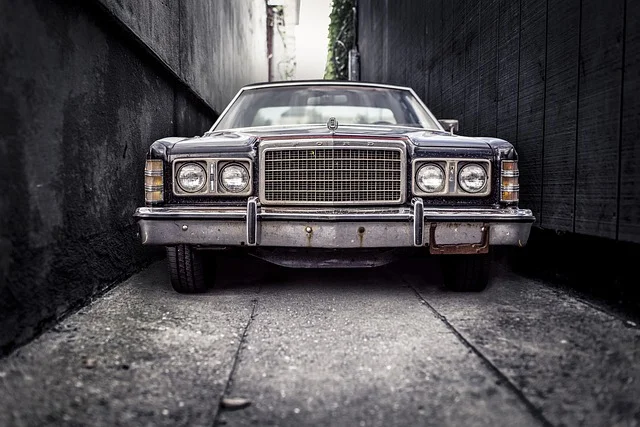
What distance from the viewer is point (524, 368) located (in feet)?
6.91

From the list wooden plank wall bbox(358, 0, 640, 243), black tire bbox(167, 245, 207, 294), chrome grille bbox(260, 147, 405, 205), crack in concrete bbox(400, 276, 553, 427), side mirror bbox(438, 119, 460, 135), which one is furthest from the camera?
side mirror bbox(438, 119, 460, 135)

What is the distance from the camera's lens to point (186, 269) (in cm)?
333

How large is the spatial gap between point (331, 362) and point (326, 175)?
128cm

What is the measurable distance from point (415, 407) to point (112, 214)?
258 centimetres

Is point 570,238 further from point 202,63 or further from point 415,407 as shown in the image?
point 202,63

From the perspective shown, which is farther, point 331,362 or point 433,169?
point 433,169

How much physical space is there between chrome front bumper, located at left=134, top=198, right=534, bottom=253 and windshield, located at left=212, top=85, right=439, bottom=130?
125 cm

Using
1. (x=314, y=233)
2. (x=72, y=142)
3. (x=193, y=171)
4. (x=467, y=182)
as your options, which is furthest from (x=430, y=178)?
(x=72, y=142)

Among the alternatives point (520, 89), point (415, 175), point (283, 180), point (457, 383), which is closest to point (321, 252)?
point (283, 180)

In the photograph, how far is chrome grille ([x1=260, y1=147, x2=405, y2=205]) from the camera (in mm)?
3174

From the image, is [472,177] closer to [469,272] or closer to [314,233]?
[469,272]

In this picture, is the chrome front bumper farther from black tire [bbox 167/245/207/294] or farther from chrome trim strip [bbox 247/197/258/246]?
black tire [bbox 167/245/207/294]

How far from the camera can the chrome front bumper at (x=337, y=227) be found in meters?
3.06

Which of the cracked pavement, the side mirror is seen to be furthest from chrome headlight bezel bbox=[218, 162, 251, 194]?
the side mirror
